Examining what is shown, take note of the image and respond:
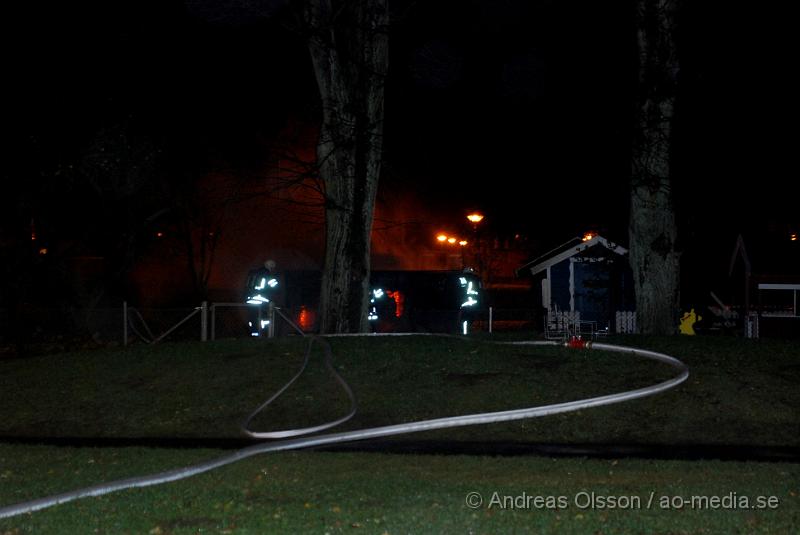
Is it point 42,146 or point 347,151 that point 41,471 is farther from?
point 42,146

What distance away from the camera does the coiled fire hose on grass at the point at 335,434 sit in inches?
301

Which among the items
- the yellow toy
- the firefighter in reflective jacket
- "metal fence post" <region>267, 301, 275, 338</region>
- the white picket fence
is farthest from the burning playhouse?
"metal fence post" <region>267, 301, 275, 338</region>

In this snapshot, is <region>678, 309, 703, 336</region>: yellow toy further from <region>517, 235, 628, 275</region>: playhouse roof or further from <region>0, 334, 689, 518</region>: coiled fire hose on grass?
<region>0, 334, 689, 518</region>: coiled fire hose on grass

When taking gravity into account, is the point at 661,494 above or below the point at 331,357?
below

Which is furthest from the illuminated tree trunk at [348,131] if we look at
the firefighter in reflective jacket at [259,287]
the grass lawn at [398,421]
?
the firefighter in reflective jacket at [259,287]

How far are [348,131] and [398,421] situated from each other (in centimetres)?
750

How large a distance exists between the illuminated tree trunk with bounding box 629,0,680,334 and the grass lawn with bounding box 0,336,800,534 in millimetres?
2381

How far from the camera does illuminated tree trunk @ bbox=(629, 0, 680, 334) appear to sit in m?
17.1

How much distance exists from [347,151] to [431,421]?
26.4ft

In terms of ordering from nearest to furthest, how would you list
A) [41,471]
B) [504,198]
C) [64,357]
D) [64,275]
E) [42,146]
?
[41,471], [64,357], [42,146], [64,275], [504,198]

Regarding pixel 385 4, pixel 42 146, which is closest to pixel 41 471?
pixel 385 4

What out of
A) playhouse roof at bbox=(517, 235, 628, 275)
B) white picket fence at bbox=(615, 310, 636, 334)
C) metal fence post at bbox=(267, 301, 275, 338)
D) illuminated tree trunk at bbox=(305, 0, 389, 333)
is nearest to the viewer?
illuminated tree trunk at bbox=(305, 0, 389, 333)

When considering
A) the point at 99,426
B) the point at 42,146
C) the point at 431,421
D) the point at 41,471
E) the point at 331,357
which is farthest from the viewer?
the point at 42,146

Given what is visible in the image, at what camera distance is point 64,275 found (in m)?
32.7
